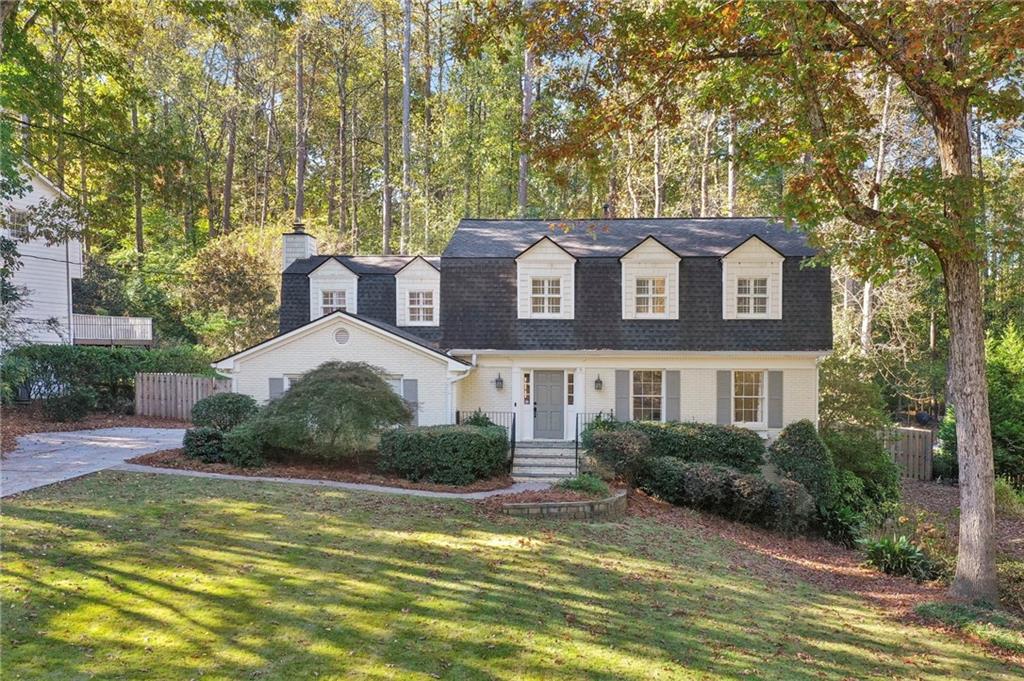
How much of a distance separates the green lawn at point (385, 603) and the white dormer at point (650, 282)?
327 inches

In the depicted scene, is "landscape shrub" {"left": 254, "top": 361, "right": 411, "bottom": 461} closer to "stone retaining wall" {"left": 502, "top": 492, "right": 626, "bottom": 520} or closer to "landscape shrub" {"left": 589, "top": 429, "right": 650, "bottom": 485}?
"stone retaining wall" {"left": 502, "top": 492, "right": 626, "bottom": 520}

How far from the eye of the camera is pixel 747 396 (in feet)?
58.7

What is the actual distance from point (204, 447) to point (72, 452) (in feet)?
10.7

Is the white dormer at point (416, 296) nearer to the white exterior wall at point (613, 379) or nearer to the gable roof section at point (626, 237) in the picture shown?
the gable roof section at point (626, 237)

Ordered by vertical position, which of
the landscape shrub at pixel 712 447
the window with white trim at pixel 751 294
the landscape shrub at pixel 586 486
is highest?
the window with white trim at pixel 751 294

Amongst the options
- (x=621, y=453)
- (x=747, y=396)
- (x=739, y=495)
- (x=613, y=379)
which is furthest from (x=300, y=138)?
(x=739, y=495)

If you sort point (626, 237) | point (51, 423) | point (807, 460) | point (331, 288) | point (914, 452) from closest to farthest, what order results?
point (807, 460) < point (51, 423) < point (626, 237) < point (331, 288) < point (914, 452)

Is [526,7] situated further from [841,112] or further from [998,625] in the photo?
[998,625]

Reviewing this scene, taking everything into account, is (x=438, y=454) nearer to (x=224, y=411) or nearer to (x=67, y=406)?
(x=224, y=411)

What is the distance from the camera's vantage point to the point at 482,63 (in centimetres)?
3178

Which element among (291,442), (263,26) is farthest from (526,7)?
(263,26)

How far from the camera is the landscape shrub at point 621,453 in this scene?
587 inches

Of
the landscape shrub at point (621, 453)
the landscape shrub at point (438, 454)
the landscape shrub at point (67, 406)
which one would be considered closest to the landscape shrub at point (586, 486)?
the landscape shrub at point (621, 453)

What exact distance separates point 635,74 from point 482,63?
22.5 metres
